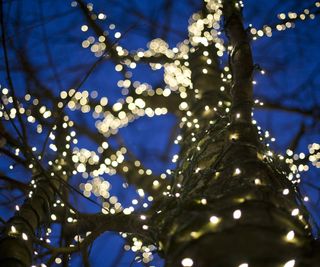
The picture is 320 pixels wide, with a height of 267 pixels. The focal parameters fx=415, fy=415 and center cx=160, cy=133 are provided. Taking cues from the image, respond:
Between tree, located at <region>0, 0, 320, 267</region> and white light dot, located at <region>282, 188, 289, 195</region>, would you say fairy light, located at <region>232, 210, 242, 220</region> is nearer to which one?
tree, located at <region>0, 0, 320, 267</region>

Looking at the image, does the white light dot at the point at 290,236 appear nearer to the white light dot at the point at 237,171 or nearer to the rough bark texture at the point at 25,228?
the white light dot at the point at 237,171

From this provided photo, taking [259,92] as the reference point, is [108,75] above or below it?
above

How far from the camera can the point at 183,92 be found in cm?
477

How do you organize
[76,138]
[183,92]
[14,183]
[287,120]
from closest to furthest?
[14,183] → [183,92] → [76,138] → [287,120]

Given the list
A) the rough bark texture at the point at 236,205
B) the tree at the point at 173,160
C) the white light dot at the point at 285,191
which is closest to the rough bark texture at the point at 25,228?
the tree at the point at 173,160

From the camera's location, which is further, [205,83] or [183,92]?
[183,92]

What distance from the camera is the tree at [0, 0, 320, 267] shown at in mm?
1960

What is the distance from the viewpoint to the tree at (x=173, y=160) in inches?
77.2

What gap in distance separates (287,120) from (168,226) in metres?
A: 4.56

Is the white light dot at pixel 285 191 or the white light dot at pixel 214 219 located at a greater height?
the white light dot at pixel 285 191

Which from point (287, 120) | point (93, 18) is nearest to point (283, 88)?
point (287, 120)

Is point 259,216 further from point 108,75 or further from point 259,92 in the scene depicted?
point 108,75

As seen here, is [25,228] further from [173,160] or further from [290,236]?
[290,236]

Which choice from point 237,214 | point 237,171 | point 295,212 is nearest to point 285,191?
point 295,212
